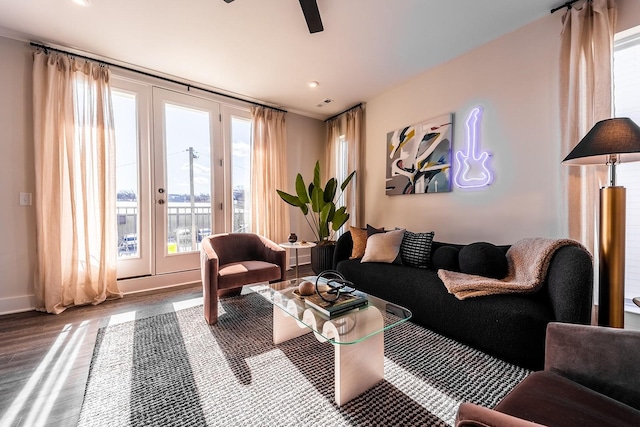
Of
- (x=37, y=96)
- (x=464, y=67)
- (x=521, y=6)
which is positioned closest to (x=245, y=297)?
(x=37, y=96)

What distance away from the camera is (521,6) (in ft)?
6.56

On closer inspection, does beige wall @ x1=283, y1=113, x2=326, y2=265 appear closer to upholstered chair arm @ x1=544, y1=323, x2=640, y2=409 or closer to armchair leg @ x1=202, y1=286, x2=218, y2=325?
armchair leg @ x1=202, y1=286, x2=218, y2=325

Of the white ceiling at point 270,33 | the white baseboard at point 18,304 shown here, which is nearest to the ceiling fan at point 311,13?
the white ceiling at point 270,33

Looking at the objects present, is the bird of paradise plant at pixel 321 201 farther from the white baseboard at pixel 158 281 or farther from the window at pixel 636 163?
the window at pixel 636 163

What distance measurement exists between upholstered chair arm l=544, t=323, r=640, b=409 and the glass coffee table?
0.64 meters

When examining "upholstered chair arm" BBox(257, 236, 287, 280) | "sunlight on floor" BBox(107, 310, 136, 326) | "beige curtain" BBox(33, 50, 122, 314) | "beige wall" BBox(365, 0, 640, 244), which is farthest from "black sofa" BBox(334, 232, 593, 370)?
"beige curtain" BBox(33, 50, 122, 314)

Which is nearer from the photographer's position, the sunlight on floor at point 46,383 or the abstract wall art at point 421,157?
the sunlight on floor at point 46,383

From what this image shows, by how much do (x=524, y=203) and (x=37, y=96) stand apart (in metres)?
4.70

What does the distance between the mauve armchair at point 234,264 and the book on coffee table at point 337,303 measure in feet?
3.02

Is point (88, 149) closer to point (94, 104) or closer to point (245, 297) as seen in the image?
point (94, 104)

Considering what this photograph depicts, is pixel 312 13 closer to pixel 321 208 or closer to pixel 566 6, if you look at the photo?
pixel 566 6

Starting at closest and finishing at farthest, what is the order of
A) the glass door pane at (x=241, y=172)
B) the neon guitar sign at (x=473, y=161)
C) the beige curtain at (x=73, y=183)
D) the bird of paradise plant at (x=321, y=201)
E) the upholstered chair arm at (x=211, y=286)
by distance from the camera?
the upholstered chair arm at (x=211, y=286) < the beige curtain at (x=73, y=183) < the neon guitar sign at (x=473, y=161) < the bird of paradise plant at (x=321, y=201) < the glass door pane at (x=241, y=172)

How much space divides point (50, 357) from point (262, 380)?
152 cm

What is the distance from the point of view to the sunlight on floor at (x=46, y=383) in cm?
121
